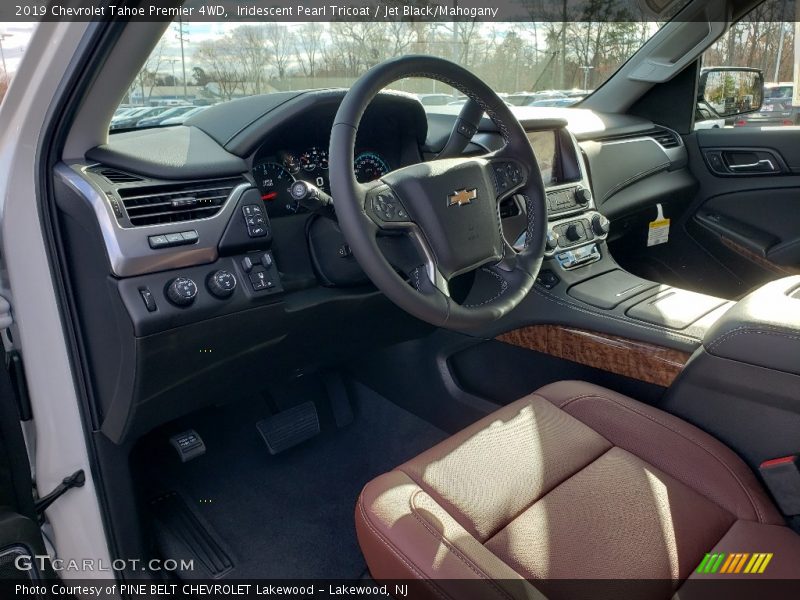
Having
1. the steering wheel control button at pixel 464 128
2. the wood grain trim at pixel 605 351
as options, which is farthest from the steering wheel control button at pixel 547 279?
the steering wheel control button at pixel 464 128

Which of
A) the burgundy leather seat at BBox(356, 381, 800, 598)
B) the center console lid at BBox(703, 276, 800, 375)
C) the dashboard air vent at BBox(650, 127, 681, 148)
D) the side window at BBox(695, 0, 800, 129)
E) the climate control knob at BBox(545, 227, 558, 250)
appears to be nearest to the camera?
the burgundy leather seat at BBox(356, 381, 800, 598)

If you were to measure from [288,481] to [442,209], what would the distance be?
114 cm

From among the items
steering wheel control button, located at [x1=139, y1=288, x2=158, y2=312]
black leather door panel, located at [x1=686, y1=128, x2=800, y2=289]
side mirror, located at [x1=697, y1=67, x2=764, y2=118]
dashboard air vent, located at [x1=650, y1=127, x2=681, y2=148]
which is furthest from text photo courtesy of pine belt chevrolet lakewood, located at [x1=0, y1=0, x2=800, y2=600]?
side mirror, located at [x1=697, y1=67, x2=764, y2=118]

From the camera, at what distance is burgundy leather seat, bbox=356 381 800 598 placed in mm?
1043

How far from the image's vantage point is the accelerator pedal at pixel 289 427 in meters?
2.18

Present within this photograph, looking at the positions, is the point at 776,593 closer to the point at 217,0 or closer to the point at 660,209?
the point at 217,0

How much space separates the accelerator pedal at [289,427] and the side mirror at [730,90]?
2.11 metres

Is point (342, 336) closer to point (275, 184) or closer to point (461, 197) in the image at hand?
point (275, 184)

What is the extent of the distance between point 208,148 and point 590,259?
120 centimetres

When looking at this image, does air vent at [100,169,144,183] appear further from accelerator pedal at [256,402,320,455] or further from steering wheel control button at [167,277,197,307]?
accelerator pedal at [256,402,320,455]

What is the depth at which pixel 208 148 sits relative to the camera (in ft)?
4.99

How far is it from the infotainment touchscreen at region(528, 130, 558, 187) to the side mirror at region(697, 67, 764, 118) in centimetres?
112

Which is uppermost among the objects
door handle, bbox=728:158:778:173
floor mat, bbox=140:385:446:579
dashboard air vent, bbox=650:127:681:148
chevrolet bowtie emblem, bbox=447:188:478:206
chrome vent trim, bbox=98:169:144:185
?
chrome vent trim, bbox=98:169:144:185

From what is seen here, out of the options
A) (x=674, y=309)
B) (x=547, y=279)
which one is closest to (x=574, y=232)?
(x=547, y=279)
